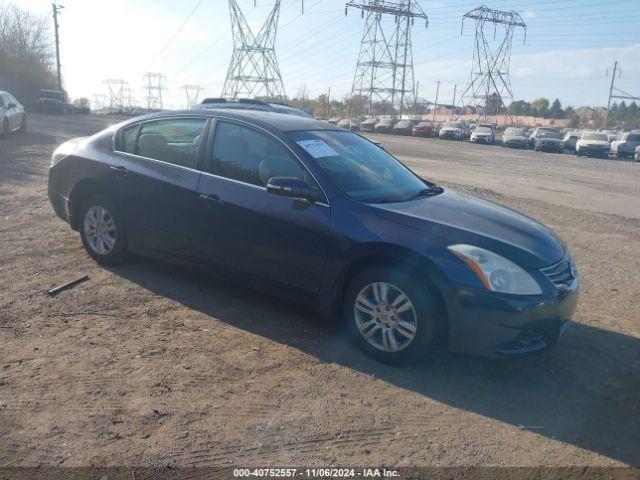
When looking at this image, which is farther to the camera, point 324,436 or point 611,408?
point 611,408

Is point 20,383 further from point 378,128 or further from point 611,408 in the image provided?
point 378,128

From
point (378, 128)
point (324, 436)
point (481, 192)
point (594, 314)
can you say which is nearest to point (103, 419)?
point (324, 436)

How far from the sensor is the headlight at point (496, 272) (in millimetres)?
3881

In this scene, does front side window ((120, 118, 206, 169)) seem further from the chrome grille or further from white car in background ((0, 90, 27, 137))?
white car in background ((0, 90, 27, 137))

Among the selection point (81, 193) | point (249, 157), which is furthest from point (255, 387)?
point (81, 193)

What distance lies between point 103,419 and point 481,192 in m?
11.6

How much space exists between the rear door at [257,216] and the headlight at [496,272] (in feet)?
3.40

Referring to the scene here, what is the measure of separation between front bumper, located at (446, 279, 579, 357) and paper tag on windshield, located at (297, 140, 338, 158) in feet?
5.47

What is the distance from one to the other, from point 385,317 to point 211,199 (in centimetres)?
182

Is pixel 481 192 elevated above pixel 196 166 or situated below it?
below

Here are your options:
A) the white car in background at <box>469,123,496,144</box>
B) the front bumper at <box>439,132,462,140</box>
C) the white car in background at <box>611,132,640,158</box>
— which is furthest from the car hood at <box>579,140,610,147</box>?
the front bumper at <box>439,132,462,140</box>

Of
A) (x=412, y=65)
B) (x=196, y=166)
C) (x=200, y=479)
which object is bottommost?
(x=200, y=479)

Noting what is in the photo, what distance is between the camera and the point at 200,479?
291 centimetres

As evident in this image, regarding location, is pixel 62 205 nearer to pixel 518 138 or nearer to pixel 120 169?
pixel 120 169
